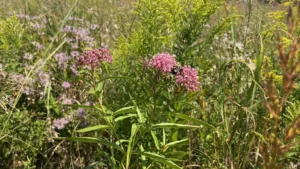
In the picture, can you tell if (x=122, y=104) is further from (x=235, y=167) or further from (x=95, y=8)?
(x=95, y=8)

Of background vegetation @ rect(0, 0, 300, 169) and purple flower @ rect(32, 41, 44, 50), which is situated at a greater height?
purple flower @ rect(32, 41, 44, 50)

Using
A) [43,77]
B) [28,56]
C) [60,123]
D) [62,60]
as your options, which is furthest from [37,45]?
[60,123]

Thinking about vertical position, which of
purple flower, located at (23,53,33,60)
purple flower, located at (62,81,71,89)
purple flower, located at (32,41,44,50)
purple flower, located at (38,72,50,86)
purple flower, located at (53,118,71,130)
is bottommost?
purple flower, located at (53,118,71,130)

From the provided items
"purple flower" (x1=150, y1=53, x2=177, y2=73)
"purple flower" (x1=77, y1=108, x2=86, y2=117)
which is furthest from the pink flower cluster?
"purple flower" (x1=77, y1=108, x2=86, y2=117)

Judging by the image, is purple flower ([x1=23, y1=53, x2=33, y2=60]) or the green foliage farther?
purple flower ([x1=23, y1=53, x2=33, y2=60])

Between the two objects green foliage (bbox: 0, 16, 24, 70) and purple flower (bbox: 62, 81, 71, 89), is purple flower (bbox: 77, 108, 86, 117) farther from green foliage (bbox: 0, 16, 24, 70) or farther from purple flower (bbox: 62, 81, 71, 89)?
green foliage (bbox: 0, 16, 24, 70)

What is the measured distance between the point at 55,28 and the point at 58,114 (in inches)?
42.5

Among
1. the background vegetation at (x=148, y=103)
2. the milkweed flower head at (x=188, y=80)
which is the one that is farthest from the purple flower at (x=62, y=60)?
the milkweed flower head at (x=188, y=80)

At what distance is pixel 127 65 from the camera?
6.86 feet

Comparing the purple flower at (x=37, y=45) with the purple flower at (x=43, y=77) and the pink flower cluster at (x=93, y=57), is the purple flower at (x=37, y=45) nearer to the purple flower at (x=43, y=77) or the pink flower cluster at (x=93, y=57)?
the purple flower at (x=43, y=77)

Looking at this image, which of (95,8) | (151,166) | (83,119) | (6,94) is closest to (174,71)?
(151,166)

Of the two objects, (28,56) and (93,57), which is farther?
(28,56)

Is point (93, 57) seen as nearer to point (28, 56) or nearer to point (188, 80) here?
point (188, 80)

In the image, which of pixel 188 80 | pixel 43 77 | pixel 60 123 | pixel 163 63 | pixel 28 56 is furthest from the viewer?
pixel 28 56
